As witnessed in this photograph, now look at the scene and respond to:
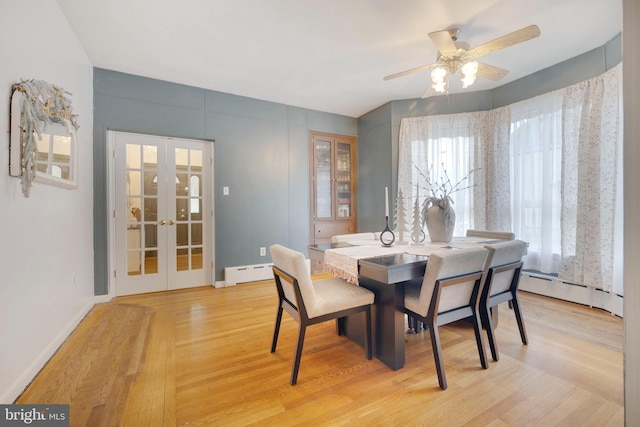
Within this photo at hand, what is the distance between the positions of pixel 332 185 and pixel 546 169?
2850 millimetres

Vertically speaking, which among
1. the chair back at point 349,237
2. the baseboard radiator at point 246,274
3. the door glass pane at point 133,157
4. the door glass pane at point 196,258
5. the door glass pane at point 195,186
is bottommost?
the baseboard radiator at point 246,274

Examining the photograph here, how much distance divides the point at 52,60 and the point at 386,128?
12.5 feet

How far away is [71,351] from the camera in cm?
204

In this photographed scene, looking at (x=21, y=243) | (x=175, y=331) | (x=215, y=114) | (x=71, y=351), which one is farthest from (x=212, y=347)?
(x=215, y=114)

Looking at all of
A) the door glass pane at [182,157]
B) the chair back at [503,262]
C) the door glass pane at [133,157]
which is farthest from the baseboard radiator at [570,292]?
the door glass pane at [133,157]

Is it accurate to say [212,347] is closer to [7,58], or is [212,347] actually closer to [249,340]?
[249,340]

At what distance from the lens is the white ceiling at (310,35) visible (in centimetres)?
214

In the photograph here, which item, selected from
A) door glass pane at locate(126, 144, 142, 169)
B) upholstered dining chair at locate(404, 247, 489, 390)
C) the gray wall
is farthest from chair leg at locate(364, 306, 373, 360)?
door glass pane at locate(126, 144, 142, 169)

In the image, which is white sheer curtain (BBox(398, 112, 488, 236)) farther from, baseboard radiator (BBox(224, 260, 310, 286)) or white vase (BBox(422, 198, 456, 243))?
baseboard radiator (BBox(224, 260, 310, 286))

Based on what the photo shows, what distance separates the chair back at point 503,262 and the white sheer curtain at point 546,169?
4.62 ft

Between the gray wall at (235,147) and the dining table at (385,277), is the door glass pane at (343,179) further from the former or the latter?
the dining table at (385,277)

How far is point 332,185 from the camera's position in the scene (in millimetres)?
4645

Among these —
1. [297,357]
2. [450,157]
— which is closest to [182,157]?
[297,357]

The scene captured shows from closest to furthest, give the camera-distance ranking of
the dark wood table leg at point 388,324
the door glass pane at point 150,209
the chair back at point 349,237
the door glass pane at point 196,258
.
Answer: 1. the dark wood table leg at point 388,324
2. the chair back at point 349,237
3. the door glass pane at point 150,209
4. the door glass pane at point 196,258
